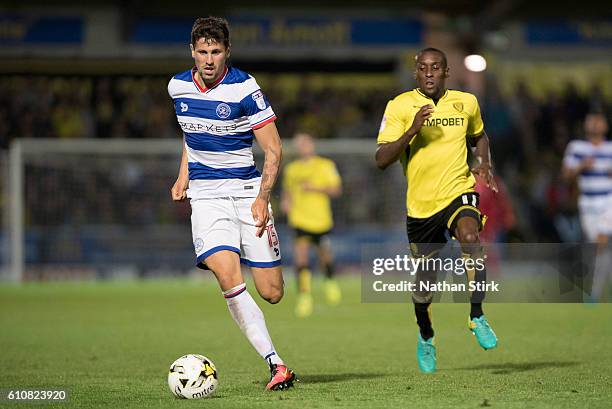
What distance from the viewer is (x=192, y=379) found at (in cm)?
709

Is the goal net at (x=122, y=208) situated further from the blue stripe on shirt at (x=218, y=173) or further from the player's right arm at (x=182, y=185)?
the blue stripe on shirt at (x=218, y=173)

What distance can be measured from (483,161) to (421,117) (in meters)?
0.79

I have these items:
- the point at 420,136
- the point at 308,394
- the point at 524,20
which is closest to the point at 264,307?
the point at 420,136

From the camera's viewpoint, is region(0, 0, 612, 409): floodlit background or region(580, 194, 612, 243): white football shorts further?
region(580, 194, 612, 243): white football shorts

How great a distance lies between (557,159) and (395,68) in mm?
4791

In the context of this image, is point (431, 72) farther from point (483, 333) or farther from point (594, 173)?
point (594, 173)

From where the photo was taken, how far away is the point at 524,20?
29344 millimetres

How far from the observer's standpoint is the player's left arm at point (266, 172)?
24.5 ft

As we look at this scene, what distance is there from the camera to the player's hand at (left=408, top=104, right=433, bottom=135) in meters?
7.98

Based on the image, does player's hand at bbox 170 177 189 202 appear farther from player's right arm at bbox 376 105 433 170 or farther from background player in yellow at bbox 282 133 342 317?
background player in yellow at bbox 282 133 342 317

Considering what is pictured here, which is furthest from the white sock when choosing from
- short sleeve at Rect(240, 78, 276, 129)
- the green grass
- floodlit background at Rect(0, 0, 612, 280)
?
floodlit background at Rect(0, 0, 612, 280)

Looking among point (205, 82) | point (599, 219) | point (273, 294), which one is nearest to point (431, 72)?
point (205, 82)

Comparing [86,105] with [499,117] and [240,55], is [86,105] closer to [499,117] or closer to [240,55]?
[240,55]

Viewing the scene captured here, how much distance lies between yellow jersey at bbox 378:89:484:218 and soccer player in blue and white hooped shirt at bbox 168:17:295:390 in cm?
127
